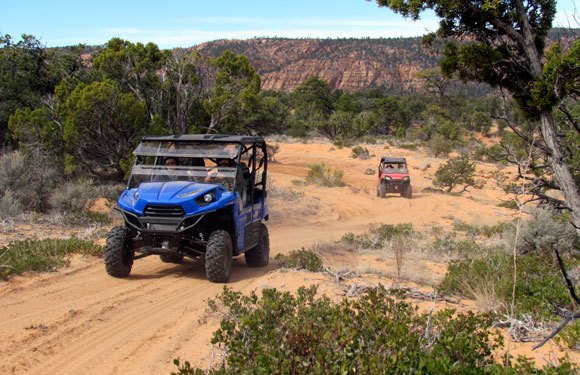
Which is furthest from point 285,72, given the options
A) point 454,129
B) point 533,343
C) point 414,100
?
point 533,343

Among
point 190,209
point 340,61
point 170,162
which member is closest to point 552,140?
point 190,209

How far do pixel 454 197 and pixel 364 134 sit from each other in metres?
28.2

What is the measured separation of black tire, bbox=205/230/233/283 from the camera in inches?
295

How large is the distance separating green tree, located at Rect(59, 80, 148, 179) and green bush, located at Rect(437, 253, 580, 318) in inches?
396

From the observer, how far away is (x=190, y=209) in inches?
297

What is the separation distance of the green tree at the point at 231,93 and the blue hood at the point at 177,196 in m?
9.50

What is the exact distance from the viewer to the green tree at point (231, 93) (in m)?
17.9

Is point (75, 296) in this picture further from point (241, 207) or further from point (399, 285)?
point (399, 285)

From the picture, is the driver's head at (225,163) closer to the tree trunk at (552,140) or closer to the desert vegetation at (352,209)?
the desert vegetation at (352,209)

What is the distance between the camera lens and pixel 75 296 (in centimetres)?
689

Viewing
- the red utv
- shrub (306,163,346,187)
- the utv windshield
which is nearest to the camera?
the utv windshield

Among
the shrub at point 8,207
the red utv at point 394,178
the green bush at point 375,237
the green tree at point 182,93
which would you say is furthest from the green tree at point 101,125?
the red utv at point 394,178

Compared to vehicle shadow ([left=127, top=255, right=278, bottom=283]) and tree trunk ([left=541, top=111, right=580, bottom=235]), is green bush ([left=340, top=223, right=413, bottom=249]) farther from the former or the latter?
tree trunk ([left=541, top=111, right=580, bottom=235])

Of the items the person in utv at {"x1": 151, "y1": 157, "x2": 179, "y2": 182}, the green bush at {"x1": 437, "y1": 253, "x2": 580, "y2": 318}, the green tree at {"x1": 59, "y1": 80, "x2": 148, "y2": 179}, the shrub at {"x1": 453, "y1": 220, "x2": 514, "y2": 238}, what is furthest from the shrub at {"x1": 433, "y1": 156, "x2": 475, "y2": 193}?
the person in utv at {"x1": 151, "y1": 157, "x2": 179, "y2": 182}
